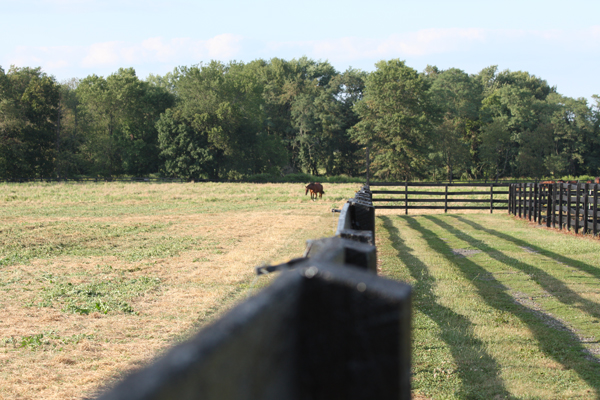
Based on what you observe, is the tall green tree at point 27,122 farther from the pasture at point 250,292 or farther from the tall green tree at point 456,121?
the tall green tree at point 456,121

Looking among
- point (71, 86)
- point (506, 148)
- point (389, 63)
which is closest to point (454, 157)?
point (506, 148)

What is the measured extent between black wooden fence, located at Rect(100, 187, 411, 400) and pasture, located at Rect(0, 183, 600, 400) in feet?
11.7

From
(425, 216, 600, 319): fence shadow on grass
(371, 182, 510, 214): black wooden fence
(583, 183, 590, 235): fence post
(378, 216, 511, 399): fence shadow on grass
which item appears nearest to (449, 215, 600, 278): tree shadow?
(425, 216, 600, 319): fence shadow on grass

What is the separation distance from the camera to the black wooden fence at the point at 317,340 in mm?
694

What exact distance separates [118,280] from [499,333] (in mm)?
5958

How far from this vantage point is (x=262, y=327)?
740mm

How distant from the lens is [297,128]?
71188mm

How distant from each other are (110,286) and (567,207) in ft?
43.0

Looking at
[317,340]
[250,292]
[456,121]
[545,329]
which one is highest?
[456,121]

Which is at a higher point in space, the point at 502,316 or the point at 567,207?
the point at 567,207

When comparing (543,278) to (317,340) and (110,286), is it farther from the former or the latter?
(317,340)

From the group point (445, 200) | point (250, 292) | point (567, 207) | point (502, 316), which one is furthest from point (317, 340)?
point (445, 200)

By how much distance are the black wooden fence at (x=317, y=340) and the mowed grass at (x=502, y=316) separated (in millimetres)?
3532

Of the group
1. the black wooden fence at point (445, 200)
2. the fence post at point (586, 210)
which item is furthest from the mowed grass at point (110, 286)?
the fence post at point (586, 210)
